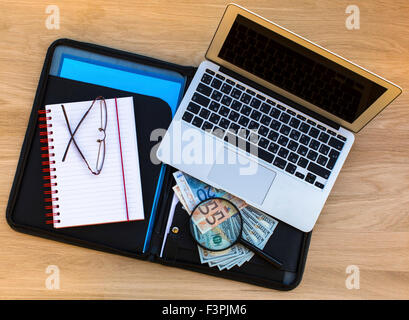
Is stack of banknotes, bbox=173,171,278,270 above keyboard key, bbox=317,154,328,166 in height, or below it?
below

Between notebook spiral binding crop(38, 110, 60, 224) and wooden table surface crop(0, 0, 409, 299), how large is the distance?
67 millimetres

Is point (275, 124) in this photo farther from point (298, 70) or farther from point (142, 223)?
point (142, 223)

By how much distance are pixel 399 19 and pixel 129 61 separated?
729 millimetres

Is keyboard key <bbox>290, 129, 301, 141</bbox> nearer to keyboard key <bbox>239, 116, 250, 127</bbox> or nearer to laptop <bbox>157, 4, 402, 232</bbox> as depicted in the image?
laptop <bbox>157, 4, 402, 232</bbox>

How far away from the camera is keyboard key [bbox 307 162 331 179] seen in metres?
0.86

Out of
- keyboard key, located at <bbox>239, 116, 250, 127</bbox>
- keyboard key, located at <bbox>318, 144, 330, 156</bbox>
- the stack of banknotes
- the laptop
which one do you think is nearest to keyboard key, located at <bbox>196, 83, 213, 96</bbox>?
the laptop

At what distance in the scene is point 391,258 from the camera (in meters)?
0.90

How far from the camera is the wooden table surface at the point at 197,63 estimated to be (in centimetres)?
86

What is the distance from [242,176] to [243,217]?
101 mm

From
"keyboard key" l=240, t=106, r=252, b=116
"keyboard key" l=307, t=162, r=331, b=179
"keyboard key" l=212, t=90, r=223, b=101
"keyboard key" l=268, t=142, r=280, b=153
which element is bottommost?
"keyboard key" l=307, t=162, r=331, b=179

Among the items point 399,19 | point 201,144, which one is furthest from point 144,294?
point 399,19

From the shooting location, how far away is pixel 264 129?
870mm

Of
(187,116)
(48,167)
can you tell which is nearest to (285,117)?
(187,116)
